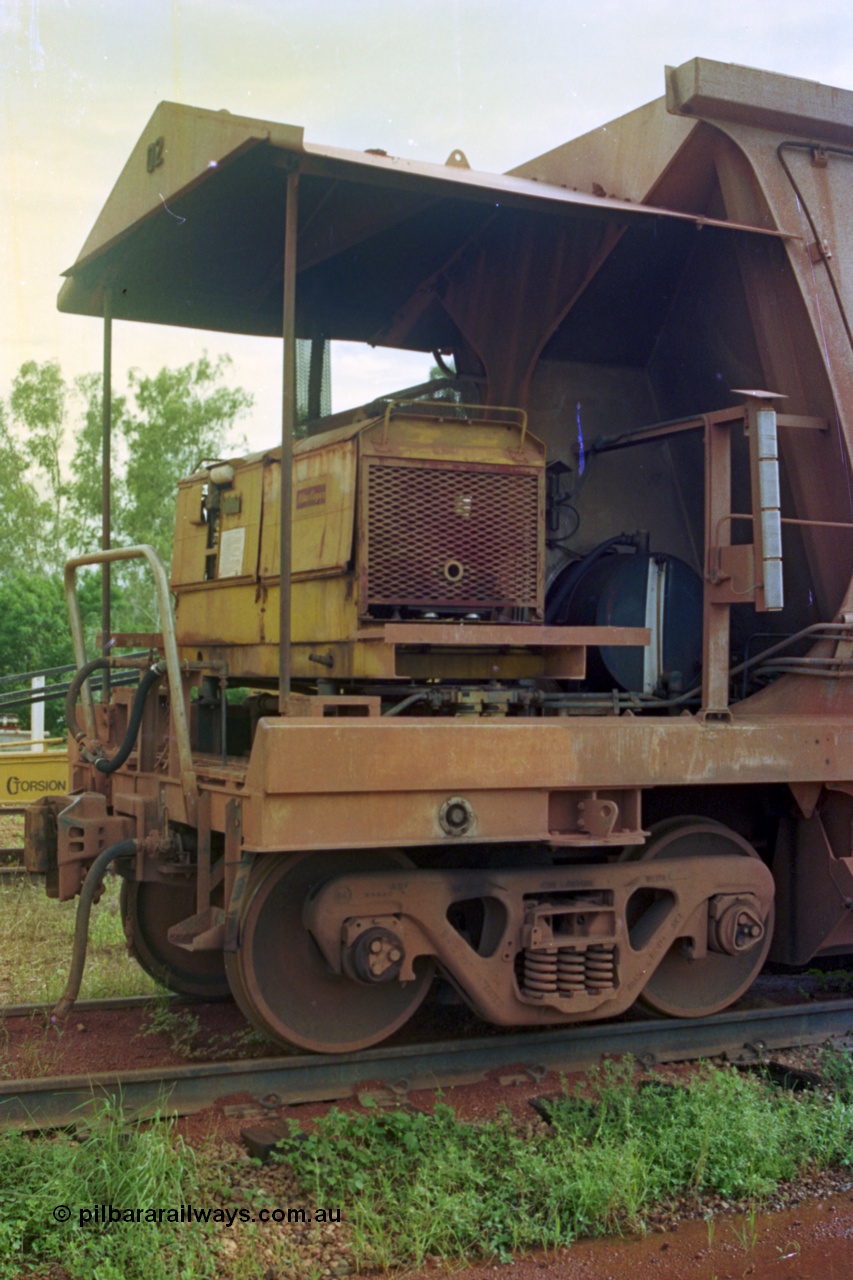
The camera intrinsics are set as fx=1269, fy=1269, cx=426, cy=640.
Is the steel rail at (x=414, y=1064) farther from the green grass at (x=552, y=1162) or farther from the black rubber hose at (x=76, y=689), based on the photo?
the black rubber hose at (x=76, y=689)

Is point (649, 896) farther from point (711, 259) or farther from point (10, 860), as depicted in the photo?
point (10, 860)

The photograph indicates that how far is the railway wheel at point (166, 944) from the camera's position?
6.26 meters

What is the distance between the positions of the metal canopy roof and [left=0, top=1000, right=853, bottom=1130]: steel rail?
3.42 meters

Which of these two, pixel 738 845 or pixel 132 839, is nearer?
pixel 132 839

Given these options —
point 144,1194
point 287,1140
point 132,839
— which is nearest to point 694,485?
point 132,839

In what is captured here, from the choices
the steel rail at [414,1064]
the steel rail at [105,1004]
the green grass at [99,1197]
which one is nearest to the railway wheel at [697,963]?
the steel rail at [414,1064]

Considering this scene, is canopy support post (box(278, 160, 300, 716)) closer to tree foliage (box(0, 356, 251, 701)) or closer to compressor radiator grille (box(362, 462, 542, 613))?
compressor radiator grille (box(362, 462, 542, 613))

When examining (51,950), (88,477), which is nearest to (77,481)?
(88,477)

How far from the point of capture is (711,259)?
6523mm

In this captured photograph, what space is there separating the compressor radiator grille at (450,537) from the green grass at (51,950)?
2.69 metres

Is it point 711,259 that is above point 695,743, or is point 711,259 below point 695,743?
above

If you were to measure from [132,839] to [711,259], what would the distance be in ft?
13.3

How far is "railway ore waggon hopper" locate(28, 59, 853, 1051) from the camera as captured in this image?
500 cm

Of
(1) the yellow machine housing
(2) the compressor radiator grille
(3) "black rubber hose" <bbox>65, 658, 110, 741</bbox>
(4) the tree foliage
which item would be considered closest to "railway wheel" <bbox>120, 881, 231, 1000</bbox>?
(3) "black rubber hose" <bbox>65, 658, 110, 741</bbox>
